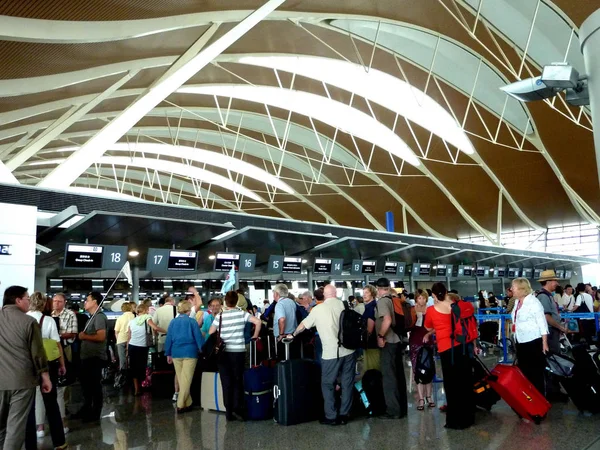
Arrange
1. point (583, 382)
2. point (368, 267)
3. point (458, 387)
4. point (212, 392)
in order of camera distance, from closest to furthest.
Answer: point (458, 387)
point (583, 382)
point (212, 392)
point (368, 267)

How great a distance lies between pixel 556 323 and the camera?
330 inches

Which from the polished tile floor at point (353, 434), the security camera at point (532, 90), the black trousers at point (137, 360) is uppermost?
the security camera at point (532, 90)

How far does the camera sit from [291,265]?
19203mm

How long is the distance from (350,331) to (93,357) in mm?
3694

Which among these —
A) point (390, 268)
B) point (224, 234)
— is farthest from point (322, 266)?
point (224, 234)

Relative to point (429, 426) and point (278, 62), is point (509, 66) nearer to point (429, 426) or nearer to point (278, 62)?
point (278, 62)

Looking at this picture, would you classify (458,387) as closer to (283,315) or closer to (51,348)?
(283,315)

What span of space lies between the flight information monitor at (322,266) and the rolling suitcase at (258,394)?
1197 cm

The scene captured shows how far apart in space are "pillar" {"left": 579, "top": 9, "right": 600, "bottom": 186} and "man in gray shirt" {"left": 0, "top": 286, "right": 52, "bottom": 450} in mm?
5454

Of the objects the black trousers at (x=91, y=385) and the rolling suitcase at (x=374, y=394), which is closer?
the rolling suitcase at (x=374, y=394)

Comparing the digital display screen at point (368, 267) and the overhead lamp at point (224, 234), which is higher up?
the overhead lamp at point (224, 234)

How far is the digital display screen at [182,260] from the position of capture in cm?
1556

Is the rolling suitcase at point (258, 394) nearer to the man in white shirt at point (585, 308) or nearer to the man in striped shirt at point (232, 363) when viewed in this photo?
the man in striped shirt at point (232, 363)

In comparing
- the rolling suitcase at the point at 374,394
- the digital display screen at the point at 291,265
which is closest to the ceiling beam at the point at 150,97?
the digital display screen at the point at 291,265
